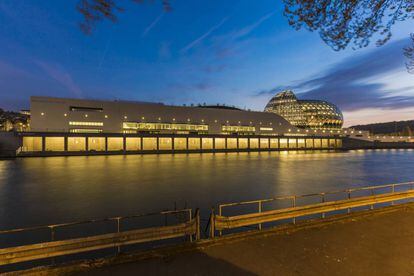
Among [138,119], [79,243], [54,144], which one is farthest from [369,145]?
[79,243]

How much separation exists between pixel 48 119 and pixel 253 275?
73963 millimetres

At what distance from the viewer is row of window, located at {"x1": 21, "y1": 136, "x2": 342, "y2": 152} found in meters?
53.6

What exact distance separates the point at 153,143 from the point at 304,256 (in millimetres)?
61351

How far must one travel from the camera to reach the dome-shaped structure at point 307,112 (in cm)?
13938

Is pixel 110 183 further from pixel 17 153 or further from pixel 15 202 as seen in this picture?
pixel 17 153

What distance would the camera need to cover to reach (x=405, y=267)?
5336 millimetres

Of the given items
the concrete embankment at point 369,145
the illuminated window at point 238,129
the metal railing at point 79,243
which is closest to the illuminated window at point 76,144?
the illuminated window at point 238,129

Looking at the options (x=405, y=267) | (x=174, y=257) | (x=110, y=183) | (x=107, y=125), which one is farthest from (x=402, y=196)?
(x=107, y=125)

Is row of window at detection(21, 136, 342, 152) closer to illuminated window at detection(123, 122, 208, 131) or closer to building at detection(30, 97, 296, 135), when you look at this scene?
building at detection(30, 97, 296, 135)

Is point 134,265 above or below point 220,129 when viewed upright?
below

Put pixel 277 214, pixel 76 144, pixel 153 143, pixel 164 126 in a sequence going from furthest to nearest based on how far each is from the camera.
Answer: pixel 164 126
pixel 153 143
pixel 76 144
pixel 277 214

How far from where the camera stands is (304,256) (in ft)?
19.1

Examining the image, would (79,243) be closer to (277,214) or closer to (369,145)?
(277,214)

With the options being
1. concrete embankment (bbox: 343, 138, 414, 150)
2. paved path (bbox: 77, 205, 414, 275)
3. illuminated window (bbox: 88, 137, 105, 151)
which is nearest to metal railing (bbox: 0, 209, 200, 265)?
paved path (bbox: 77, 205, 414, 275)
